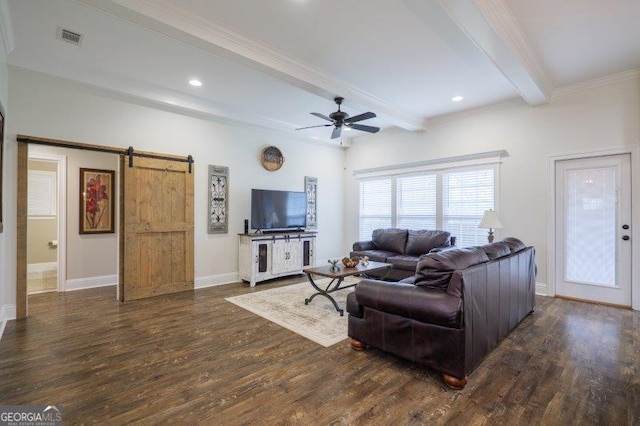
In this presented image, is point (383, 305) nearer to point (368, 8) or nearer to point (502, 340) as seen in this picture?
point (502, 340)

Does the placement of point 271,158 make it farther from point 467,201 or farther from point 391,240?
point 467,201

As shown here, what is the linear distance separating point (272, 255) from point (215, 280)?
107cm

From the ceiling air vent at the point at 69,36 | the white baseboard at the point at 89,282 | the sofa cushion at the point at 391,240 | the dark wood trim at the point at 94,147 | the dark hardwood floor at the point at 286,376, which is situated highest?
the ceiling air vent at the point at 69,36

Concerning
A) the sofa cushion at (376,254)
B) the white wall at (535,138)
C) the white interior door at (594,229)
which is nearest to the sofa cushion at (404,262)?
the sofa cushion at (376,254)

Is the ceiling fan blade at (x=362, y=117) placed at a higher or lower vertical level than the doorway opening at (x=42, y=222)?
higher

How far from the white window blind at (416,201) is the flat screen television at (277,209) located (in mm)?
2060

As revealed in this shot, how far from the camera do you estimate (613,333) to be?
10.6ft

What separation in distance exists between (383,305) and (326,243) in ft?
15.9

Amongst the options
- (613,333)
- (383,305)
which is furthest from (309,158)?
(613,333)

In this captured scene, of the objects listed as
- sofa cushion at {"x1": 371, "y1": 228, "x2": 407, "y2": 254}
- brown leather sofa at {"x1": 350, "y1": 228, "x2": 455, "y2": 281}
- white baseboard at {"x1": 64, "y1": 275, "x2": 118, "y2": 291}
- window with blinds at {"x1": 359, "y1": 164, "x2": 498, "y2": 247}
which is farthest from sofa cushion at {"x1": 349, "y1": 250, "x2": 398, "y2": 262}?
white baseboard at {"x1": 64, "y1": 275, "x2": 118, "y2": 291}

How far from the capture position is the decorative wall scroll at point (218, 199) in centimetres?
542

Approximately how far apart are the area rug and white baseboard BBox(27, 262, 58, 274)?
452 centimetres

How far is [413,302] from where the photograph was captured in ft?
7.80

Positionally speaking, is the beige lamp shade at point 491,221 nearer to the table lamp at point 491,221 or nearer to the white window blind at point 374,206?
the table lamp at point 491,221
